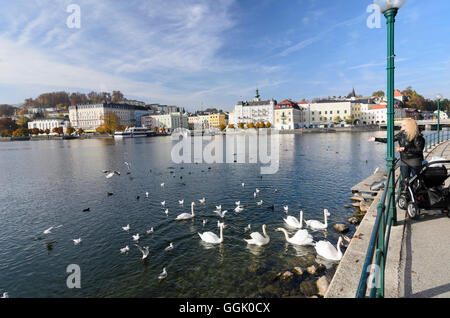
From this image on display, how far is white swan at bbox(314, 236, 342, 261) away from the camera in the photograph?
25.0 ft

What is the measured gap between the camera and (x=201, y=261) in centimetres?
826

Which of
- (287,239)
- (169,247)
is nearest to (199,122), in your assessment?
(169,247)

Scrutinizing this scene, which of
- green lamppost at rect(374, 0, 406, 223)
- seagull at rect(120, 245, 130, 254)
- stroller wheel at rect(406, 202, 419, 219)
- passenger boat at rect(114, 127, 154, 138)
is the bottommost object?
seagull at rect(120, 245, 130, 254)

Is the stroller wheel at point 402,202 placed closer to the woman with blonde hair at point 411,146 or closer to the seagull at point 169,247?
the woman with blonde hair at point 411,146

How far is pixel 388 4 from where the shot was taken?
17.4ft

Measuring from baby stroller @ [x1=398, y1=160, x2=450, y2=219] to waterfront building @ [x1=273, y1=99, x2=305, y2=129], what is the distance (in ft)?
392

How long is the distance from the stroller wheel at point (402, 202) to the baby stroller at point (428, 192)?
0.27 m

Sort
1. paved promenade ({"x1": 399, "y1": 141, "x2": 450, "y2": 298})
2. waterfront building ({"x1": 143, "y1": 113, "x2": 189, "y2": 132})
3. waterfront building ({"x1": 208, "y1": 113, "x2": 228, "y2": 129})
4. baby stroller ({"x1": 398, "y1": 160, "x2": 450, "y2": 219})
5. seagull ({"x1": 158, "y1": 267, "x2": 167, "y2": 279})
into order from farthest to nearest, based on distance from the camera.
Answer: waterfront building ({"x1": 143, "y1": 113, "x2": 189, "y2": 132})
waterfront building ({"x1": 208, "y1": 113, "x2": 228, "y2": 129})
seagull ({"x1": 158, "y1": 267, "x2": 167, "y2": 279})
baby stroller ({"x1": 398, "y1": 160, "x2": 450, "y2": 219})
paved promenade ({"x1": 399, "y1": 141, "x2": 450, "y2": 298})

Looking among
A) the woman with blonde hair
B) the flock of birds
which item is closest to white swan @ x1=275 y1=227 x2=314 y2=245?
the flock of birds

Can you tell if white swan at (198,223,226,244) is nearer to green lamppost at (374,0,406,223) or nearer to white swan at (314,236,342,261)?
white swan at (314,236,342,261)

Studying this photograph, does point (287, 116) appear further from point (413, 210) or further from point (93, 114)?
point (413, 210)

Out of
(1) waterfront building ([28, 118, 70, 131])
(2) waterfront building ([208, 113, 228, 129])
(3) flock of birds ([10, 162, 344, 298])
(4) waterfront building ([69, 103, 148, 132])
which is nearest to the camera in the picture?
(3) flock of birds ([10, 162, 344, 298])
